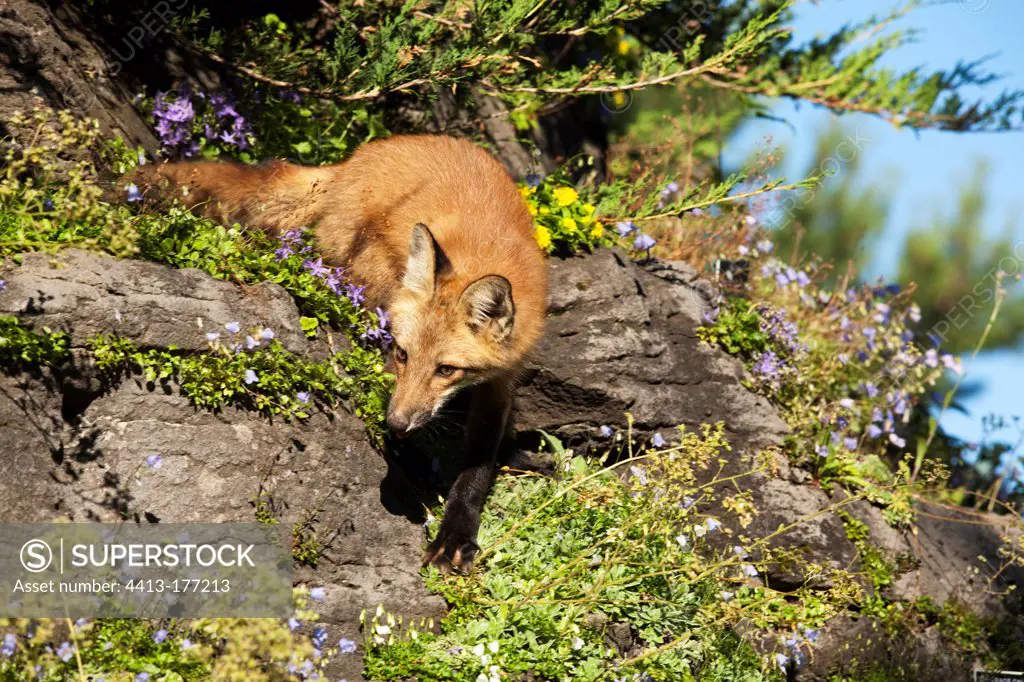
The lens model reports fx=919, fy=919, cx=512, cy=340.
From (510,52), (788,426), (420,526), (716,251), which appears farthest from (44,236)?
(716,251)

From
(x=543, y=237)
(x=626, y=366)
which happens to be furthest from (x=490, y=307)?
(x=543, y=237)

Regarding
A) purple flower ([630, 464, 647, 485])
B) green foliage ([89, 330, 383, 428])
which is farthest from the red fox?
purple flower ([630, 464, 647, 485])

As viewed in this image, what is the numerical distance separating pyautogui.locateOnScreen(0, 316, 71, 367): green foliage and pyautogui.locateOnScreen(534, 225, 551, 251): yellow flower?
10.0 ft

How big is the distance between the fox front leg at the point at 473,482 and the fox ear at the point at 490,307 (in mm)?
514

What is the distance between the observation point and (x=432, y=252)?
15.2ft

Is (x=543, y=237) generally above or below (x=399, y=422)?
above

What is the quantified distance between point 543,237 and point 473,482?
1.97m

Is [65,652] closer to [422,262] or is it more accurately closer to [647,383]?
[422,262]

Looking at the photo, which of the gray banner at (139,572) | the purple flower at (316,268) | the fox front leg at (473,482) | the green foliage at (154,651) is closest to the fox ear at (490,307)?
the fox front leg at (473,482)

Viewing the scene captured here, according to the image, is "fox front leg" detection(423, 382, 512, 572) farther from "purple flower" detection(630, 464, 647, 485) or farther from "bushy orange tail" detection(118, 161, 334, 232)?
"bushy orange tail" detection(118, 161, 334, 232)

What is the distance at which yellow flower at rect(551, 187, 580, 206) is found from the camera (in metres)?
6.39

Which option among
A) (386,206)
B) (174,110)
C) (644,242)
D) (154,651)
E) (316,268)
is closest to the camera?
(154,651)

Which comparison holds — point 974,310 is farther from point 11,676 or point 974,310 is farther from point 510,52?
point 11,676

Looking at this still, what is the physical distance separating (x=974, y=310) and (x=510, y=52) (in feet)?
19.1
